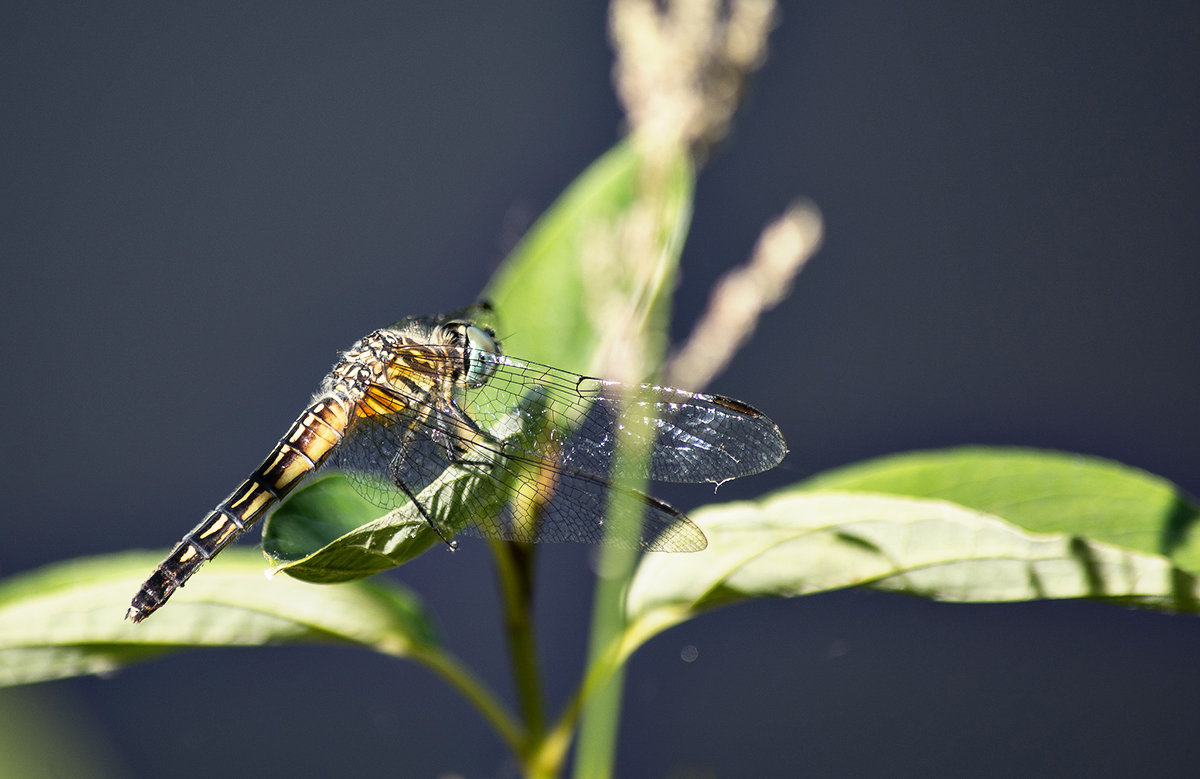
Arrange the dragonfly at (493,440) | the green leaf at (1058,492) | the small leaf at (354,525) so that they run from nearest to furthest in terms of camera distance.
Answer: the small leaf at (354,525) → the green leaf at (1058,492) → the dragonfly at (493,440)

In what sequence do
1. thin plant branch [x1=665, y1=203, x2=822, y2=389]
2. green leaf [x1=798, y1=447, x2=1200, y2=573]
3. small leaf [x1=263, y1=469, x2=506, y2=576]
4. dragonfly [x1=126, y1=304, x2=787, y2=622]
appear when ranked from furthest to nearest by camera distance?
1. thin plant branch [x1=665, y1=203, x2=822, y2=389]
2. dragonfly [x1=126, y1=304, x2=787, y2=622]
3. green leaf [x1=798, y1=447, x2=1200, y2=573]
4. small leaf [x1=263, y1=469, x2=506, y2=576]

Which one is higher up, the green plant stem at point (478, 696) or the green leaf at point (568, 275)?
the green leaf at point (568, 275)

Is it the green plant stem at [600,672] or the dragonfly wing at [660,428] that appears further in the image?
the dragonfly wing at [660,428]

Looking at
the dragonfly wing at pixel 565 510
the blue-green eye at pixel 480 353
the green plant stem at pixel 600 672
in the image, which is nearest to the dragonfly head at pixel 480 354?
the blue-green eye at pixel 480 353

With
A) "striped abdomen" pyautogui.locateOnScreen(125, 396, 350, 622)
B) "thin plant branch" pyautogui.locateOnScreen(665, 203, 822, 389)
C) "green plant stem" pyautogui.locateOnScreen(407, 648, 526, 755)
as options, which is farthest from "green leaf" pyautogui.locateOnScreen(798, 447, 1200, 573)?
"striped abdomen" pyautogui.locateOnScreen(125, 396, 350, 622)

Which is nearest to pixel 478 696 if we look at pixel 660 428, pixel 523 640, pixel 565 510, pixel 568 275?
pixel 523 640

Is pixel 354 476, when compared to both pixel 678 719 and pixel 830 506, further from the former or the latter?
pixel 678 719

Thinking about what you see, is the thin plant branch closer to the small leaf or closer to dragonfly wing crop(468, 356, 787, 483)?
dragonfly wing crop(468, 356, 787, 483)

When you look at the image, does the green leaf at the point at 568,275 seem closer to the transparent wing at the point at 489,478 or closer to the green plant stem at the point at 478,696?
the transparent wing at the point at 489,478

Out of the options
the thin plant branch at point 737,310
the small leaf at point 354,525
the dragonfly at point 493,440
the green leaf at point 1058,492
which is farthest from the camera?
the thin plant branch at point 737,310
